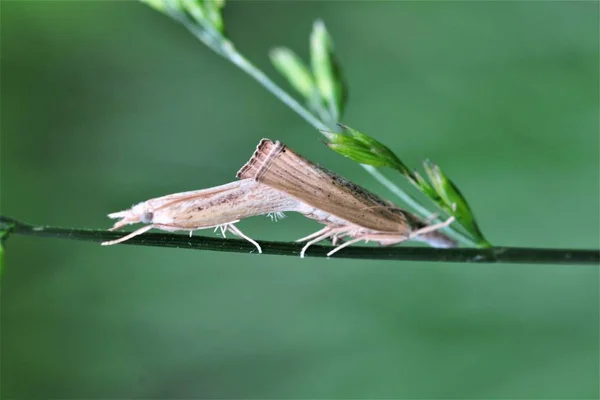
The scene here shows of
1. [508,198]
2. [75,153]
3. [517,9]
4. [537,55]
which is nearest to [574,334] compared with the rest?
[508,198]

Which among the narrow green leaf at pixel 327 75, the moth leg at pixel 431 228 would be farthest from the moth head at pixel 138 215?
the narrow green leaf at pixel 327 75

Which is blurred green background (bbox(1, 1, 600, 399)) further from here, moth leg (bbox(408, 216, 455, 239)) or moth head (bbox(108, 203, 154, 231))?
moth head (bbox(108, 203, 154, 231))

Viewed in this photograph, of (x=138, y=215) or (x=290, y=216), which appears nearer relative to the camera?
(x=138, y=215)

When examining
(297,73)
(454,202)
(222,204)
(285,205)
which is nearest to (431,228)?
(454,202)

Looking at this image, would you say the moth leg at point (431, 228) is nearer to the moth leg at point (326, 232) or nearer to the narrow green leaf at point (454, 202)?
the narrow green leaf at point (454, 202)

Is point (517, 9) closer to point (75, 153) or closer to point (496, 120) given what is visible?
point (496, 120)

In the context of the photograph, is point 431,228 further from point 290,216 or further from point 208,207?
point 290,216

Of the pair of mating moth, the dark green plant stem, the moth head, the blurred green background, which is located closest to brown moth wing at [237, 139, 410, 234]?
the pair of mating moth
